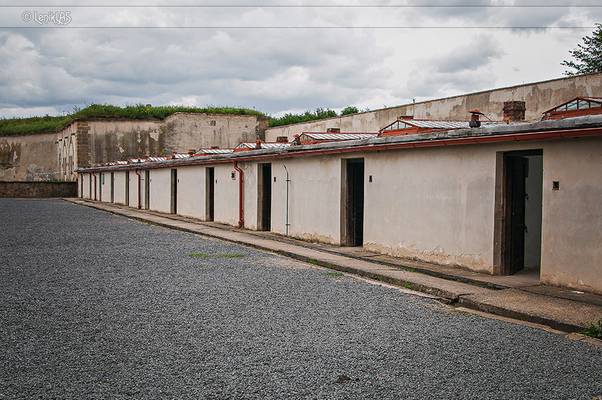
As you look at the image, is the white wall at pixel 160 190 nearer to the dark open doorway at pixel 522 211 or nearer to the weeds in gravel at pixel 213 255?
the weeds in gravel at pixel 213 255

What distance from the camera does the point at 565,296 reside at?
8.51m

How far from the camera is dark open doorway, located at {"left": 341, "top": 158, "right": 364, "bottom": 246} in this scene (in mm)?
14961

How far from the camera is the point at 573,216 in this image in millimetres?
9016

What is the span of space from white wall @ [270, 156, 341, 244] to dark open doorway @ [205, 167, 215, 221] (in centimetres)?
603

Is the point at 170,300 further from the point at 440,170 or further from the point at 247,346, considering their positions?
the point at 440,170

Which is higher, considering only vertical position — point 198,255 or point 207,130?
point 207,130

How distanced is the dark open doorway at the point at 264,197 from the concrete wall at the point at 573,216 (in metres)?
11.2

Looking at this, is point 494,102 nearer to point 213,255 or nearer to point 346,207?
point 346,207

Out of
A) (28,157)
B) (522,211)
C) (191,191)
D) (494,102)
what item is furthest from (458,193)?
(28,157)

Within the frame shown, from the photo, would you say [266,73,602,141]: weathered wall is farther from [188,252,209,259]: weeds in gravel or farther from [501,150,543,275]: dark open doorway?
[188,252,209,259]: weeds in gravel

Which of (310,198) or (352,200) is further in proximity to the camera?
(310,198)

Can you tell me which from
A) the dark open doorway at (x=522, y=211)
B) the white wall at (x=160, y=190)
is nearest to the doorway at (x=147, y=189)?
the white wall at (x=160, y=190)

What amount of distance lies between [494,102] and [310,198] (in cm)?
912

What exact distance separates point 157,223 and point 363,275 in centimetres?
1323
